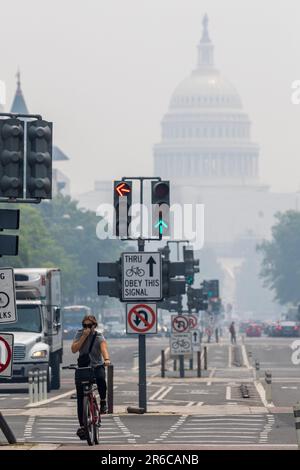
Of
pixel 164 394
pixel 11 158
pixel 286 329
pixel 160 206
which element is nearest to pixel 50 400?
pixel 164 394

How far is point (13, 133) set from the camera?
28266 mm

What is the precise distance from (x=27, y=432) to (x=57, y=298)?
24.3 metres

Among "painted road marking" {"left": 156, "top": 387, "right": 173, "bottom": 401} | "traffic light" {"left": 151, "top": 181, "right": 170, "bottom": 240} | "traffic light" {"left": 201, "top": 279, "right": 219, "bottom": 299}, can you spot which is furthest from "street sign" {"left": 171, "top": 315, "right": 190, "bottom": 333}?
"traffic light" {"left": 201, "top": 279, "right": 219, "bottom": 299}

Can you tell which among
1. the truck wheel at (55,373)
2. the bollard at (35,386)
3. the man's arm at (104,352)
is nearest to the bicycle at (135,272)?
the man's arm at (104,352)

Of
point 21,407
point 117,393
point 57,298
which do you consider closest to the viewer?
point 21,407

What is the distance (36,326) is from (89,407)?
990 inches

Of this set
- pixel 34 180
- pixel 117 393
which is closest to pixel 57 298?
pixel 117 393

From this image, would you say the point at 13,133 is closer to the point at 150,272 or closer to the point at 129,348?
the point at 150,272

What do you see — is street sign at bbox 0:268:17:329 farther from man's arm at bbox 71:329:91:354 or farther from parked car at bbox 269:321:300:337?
parked car at bbox 269:321:300:337

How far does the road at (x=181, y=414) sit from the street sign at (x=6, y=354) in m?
1.96

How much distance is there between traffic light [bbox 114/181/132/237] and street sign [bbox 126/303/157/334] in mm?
1653

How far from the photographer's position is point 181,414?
129 ft

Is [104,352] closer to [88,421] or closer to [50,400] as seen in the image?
[88,421]
